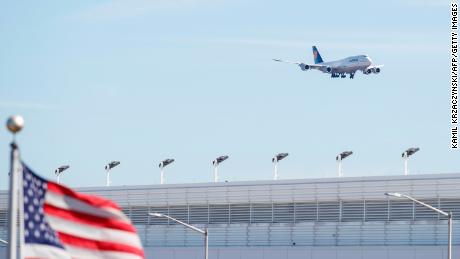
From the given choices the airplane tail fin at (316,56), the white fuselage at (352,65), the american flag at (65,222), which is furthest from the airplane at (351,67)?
the american flag at (65,222)

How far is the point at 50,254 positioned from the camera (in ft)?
82.9

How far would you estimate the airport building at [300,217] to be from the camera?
9669cm

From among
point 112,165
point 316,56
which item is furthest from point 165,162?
point 316,56

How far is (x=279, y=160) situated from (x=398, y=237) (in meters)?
18.2

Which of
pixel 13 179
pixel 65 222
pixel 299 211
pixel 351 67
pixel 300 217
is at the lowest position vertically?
pixel 65 222

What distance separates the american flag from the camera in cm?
2520

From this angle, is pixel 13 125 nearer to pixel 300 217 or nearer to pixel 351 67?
pixel 300 217

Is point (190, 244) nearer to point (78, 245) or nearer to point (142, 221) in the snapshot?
point (142, 221)

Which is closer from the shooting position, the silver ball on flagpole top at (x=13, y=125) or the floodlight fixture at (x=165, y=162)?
the silver ball on flagpole top at (x=13, y=125)

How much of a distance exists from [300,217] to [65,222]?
257 ft

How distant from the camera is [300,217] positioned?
338 ft

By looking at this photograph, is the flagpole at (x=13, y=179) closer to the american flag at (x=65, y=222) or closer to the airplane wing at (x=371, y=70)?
the american flag at (x=65, y=222)

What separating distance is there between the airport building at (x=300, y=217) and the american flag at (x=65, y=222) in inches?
2719

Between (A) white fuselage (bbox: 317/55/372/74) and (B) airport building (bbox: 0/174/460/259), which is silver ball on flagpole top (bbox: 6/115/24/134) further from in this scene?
(A) white fuselage (bbox: 317/55/372/74)
